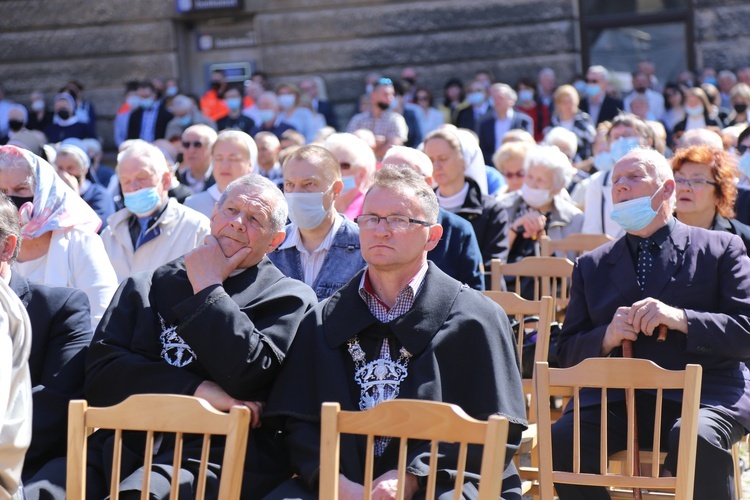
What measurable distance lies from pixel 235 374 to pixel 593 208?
4.08 metres

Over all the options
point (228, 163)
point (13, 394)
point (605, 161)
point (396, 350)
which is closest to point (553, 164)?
point (605, 161)

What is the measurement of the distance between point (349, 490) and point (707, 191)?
2.79 metres

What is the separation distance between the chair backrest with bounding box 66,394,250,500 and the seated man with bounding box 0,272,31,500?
0.19 m

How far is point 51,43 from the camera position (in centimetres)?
1592

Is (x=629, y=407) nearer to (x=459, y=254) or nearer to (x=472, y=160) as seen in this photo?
(x=459, y=254)

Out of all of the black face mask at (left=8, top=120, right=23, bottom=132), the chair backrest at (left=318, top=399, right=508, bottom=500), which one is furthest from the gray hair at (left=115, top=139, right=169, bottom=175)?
the black face mask at (left=8, top=120, right=23, bottom=132)

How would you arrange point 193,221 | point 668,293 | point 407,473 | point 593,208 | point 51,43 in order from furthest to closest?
point 51,43 → point 593,208 → point 193,221 → point 668,293 → point 407,473

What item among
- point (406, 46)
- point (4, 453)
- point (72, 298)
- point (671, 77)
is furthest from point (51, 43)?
point (4, 453)

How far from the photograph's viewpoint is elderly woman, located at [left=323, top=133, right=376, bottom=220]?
6293 mm

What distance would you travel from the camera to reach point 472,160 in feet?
23.3

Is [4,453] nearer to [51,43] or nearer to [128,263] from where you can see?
[128,263]

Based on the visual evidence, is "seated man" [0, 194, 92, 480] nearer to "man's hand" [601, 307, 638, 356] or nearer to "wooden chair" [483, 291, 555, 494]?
Result: "wooden chair" [483, 291, 555, 494]

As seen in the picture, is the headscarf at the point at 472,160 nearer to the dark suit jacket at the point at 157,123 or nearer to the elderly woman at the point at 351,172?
the elderly woman at the point at 351,172

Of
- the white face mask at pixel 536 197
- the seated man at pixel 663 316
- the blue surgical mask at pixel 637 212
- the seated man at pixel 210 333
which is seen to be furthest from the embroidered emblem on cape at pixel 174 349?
the white face mask at pixel 536 197
